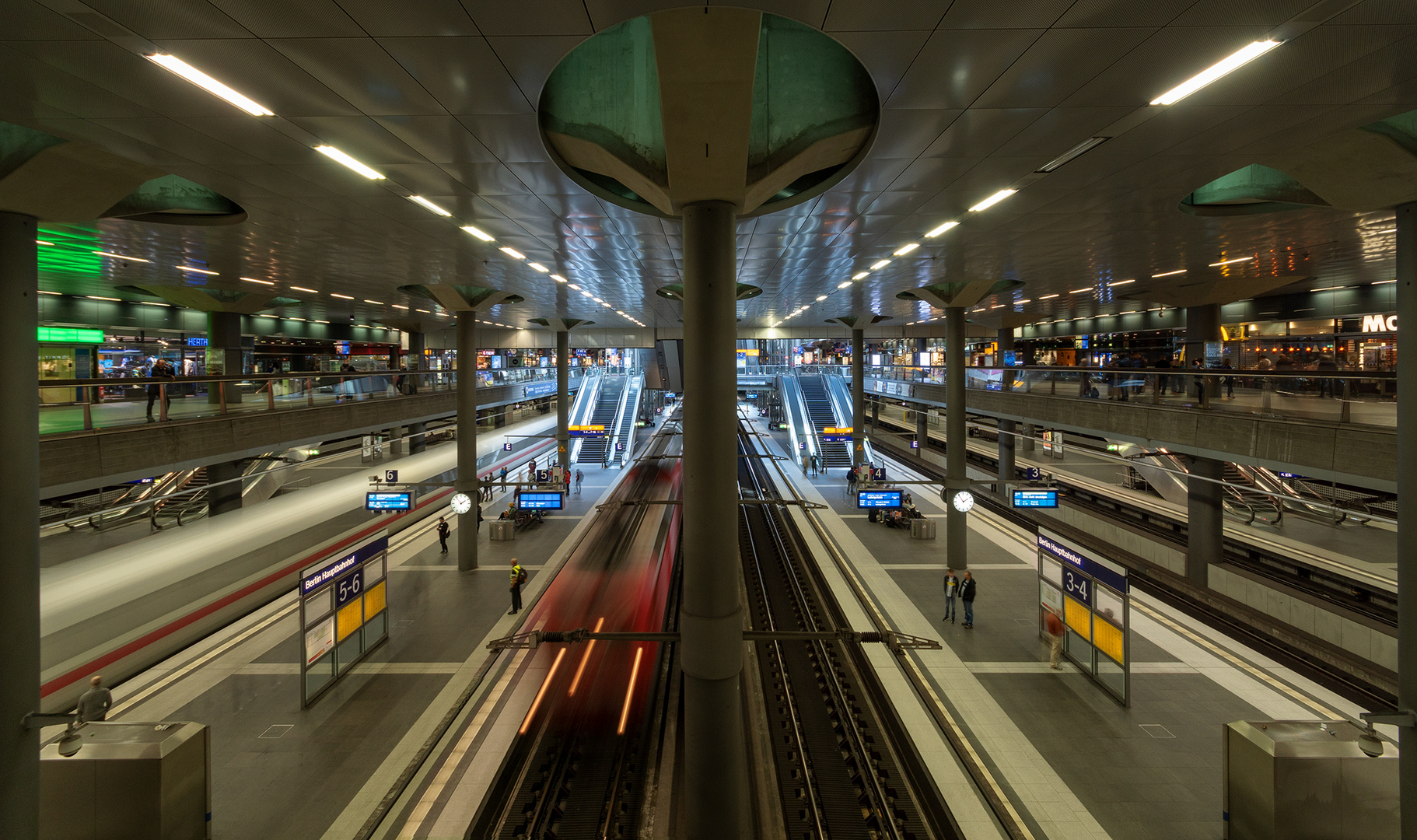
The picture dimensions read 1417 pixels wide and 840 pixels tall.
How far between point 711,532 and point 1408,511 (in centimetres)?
651

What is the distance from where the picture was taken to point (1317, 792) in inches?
239

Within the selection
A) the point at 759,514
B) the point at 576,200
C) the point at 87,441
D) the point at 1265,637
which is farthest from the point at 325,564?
the point at 1265,637

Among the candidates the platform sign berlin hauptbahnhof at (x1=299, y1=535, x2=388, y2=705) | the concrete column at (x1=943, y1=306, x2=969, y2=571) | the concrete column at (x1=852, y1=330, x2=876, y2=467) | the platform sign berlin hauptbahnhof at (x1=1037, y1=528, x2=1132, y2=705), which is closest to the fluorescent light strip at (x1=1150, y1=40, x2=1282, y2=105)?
the platform sign berlin hauptbahnhof at (x1=1037, y1=528, x2=1132, y2=705)

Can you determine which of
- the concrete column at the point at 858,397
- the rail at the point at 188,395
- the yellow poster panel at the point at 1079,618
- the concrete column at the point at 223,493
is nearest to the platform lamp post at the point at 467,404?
the rail at the point at 188,395

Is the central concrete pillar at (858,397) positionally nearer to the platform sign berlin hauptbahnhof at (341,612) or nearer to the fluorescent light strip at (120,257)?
the platform sign berlin hauptbahnhof at (341,612)

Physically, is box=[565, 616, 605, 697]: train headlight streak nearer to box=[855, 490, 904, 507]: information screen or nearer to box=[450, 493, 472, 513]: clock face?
box=[450, 493, 472, 513]: clock face

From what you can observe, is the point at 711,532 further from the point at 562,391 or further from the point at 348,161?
the point at 562,391

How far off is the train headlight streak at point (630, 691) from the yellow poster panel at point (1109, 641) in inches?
312

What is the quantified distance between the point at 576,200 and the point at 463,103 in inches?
109

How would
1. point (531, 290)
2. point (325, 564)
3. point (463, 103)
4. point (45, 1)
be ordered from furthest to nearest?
point (531, 290) → point (325, 564) → point (463, 103) → point (45, 1)

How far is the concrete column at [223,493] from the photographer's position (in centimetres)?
1661

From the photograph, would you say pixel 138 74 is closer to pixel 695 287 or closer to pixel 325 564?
pixel 695 287

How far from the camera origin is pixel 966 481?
1428 cm

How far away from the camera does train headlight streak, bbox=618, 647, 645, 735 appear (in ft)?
29.0
